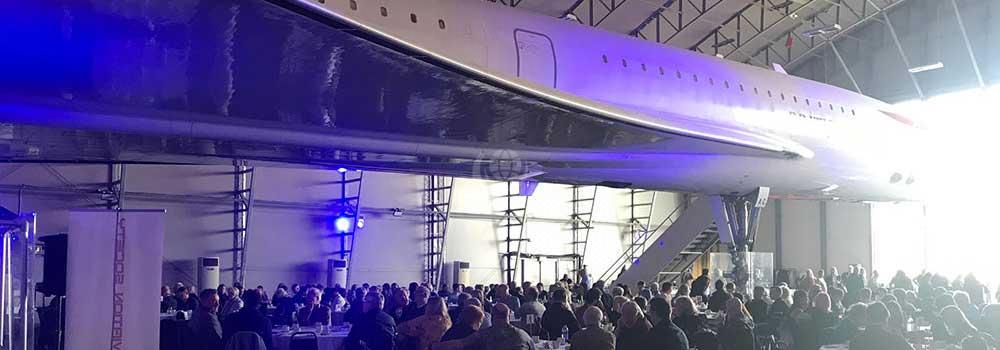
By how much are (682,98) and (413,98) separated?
6349mm

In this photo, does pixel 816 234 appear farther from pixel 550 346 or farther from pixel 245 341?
pixel 245 341

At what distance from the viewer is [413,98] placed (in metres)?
7.25

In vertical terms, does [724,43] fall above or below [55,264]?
above

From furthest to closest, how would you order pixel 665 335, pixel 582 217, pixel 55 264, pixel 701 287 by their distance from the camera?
pixel 582 217 < pixel 701 287 < pixel 55 264 < pixel 665 335

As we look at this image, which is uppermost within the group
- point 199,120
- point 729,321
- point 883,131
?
point 883,131

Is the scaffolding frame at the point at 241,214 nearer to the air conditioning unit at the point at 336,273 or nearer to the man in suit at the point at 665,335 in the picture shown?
the air conditioning unit at the point at 336,273

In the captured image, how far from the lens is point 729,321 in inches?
322

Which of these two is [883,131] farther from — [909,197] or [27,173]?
[27,173]

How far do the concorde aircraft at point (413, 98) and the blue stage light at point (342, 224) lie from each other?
1352 centimetres

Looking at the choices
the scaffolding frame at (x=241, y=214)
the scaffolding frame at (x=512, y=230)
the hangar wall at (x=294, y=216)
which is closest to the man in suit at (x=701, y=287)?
the scaffolding frame at (x=241, y=214)

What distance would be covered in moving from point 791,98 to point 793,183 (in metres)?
1.64

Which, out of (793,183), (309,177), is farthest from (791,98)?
(309,177)

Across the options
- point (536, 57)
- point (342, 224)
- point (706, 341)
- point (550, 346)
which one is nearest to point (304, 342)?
point (550, 346)

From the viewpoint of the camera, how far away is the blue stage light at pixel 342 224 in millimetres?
26625
